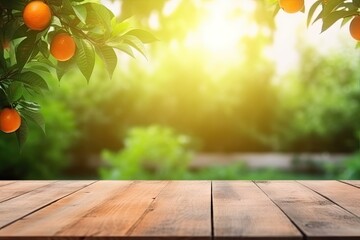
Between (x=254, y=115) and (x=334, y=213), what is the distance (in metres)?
10.5

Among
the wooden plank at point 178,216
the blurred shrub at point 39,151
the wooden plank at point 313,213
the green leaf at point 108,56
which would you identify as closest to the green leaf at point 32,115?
the green leaf at point 108,56

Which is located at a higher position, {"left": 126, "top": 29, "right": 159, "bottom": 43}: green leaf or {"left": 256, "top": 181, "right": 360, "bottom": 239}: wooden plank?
{"left": 126, "top": 29, "right": 159, "bottom": 43}: green leaf

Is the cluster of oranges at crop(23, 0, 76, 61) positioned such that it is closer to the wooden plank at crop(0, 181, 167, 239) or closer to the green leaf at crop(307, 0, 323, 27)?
the wooden plank at crop(0, 181, 167, 239)

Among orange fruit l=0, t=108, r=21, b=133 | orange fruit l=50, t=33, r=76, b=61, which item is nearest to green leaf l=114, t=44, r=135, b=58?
orange fruit l=50, t=33, r=76, b=61

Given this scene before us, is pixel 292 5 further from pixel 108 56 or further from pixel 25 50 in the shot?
pixel 25 50

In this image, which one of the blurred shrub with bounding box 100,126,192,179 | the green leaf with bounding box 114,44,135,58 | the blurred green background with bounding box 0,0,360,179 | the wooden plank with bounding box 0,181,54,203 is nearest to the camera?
the green leaf with bounding box 114,44,135,58

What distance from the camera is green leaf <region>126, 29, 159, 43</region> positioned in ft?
4.06

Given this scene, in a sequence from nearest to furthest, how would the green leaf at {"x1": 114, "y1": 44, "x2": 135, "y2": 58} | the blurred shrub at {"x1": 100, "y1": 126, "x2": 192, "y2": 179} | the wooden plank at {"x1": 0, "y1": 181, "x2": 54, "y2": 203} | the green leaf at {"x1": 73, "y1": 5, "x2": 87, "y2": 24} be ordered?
the green leaf at {"x1": 73, "y1": 5, "x2": 87, "y2": 24}
the green leaf at {"x1": 114, "y1": 44, "x2": 135, "y2": 58}
the wooden plank at {"x1": 0, "y1": 181, "x2": 54, "y2": 203}
the blurred shrub at {"x1": 100, "y1": 126, "x2": 192, "y2": 179}

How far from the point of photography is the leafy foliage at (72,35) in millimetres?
1212

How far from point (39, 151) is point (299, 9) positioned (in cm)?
561

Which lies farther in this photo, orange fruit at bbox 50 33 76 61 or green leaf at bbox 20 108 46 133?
green leaf at bbox 20 108 46 133

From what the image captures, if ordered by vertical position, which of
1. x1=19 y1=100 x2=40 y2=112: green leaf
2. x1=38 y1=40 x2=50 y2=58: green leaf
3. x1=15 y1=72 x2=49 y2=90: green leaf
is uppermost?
x1=38 y1=40 x2=50 y2=58: green leaf

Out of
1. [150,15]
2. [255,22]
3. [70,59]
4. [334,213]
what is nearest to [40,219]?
[70,59]

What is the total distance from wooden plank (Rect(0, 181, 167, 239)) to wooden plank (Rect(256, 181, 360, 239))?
0.35 meters
